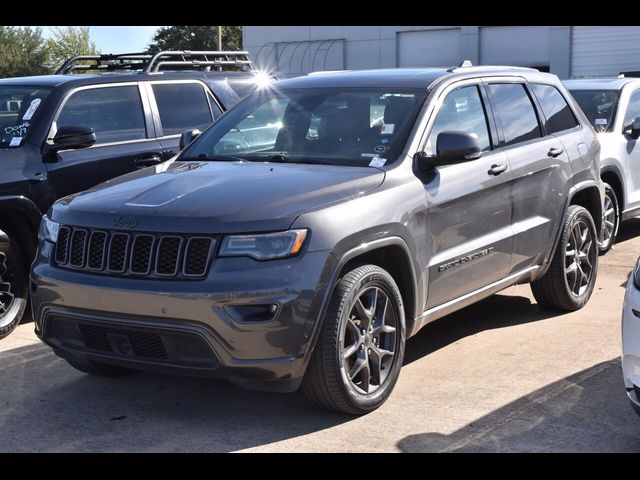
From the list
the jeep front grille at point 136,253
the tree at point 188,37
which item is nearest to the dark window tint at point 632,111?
the jeep front grille at point 136,253

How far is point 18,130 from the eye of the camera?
288 inches

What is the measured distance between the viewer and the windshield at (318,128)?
18.3 ft

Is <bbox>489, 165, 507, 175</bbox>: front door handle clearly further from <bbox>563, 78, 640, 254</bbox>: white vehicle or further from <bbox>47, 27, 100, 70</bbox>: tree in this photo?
<bbox>47, 27, 100, 70</bbox>: tree

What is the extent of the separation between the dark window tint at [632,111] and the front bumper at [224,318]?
6201 millimetres

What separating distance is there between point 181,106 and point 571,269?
11.8ft

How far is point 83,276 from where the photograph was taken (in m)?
4.84

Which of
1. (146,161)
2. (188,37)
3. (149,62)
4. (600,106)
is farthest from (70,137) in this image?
(188,37)

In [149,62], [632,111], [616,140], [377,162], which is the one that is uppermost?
[149,62]

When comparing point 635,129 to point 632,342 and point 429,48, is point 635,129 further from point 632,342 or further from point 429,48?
point 429,48

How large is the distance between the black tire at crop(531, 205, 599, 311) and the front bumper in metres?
2.71

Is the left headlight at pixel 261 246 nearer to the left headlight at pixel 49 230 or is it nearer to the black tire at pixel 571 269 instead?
the left headlight at pixel 49 230

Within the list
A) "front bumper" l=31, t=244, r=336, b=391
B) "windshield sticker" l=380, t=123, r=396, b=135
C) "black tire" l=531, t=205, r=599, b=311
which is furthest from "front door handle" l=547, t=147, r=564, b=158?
"front bumper" l=31, t=244, r=336, b=391
